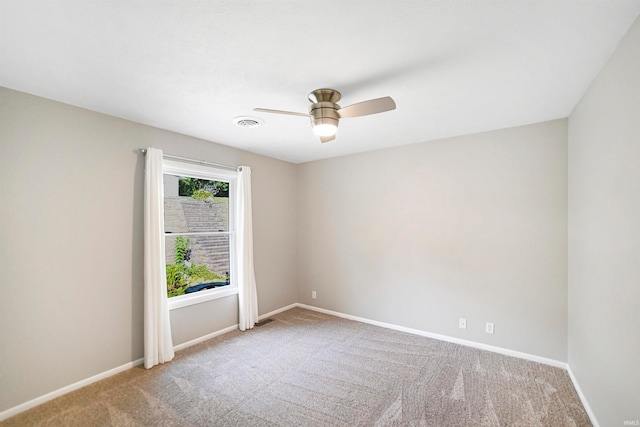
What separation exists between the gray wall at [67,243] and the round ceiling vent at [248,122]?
930 millimetres

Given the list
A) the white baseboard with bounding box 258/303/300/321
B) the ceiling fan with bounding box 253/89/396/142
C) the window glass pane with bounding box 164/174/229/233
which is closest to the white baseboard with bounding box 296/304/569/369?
the white baseboard with bounding box 258/303/300/321

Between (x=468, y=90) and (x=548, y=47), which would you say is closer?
(x=548, y=47)

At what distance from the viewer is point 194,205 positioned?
12.3 ft

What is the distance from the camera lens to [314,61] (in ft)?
6.18

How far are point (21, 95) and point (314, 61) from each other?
2.43 meters

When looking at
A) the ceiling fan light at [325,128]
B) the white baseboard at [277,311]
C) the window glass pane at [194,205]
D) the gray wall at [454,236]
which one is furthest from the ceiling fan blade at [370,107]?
the white baseboard at [277,311]

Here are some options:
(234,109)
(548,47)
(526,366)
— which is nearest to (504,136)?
(548,47)

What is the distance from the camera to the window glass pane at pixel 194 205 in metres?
3.51

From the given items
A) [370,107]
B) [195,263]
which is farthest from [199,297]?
[370,107]

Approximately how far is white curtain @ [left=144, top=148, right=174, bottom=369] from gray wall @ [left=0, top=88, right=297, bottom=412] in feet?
0.42

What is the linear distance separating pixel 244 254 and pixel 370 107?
9.01 feet

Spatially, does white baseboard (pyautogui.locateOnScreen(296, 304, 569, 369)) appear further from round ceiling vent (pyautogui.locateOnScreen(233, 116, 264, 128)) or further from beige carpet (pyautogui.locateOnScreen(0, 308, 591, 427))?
round ceiling vent (pyautogui.locateOnScreen(233, 116, 264, 128))

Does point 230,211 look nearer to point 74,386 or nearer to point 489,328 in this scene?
point 74,386

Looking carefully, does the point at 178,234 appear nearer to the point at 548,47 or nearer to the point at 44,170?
the point at 44,170
